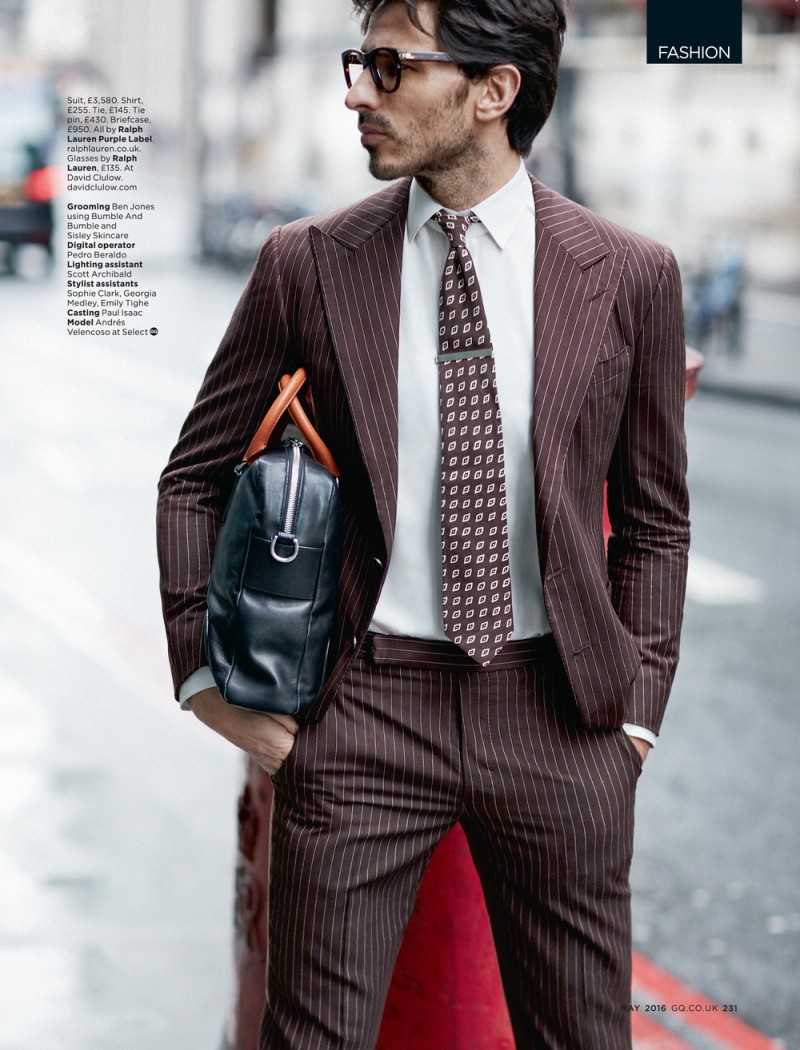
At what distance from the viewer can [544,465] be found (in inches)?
66.4

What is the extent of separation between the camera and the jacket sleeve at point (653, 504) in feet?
5.86

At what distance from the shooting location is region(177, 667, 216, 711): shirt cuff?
1.80 meters

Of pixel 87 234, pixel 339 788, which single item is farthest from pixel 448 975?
pixel 87 234

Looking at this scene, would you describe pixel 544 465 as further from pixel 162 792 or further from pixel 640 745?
pixel 162 792

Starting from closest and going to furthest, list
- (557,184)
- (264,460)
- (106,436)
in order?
(264,460) < (106,436) < (557,184)

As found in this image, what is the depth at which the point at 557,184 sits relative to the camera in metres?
15.5

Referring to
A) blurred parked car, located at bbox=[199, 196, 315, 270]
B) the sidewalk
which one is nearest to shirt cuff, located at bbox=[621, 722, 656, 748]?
the sidewalk

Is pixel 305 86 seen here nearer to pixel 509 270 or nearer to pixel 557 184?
pixel 557 184

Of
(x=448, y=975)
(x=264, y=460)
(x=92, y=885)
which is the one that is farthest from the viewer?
(x=92, y=885)

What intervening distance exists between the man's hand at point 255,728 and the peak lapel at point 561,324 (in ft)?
1.25

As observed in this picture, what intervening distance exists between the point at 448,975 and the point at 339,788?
668 mm

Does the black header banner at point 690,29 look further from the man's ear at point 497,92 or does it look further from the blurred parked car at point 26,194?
the blurred parked car at point 26,194

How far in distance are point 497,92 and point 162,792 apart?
2.83 m

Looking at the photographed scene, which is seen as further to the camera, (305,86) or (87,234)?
(305,86)
